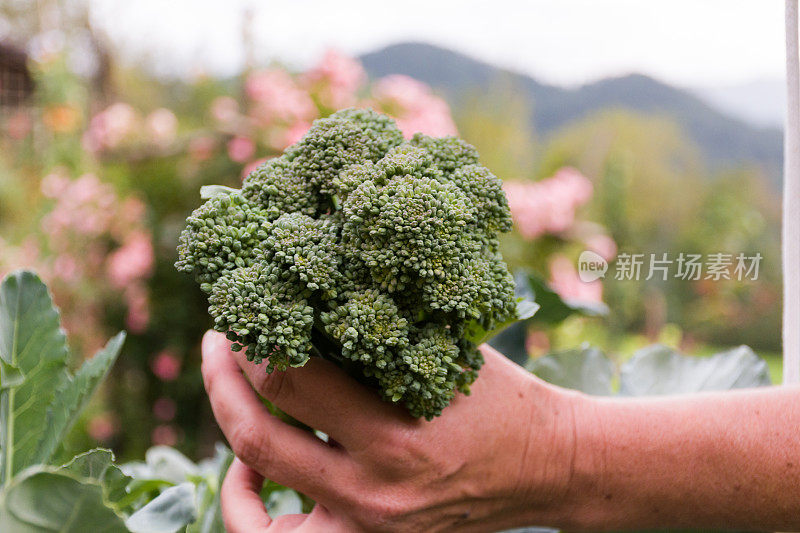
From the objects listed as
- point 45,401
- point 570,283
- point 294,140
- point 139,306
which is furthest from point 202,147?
point 45,401

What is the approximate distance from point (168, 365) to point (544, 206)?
1.94 metres

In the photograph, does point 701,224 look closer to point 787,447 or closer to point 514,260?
point 514,260

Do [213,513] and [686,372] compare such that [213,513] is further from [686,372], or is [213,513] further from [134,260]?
[134,260]

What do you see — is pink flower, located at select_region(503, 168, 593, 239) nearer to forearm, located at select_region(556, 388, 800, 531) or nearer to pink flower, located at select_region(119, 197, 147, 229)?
pink flower, located at select_region(119, 197, 147, 229)

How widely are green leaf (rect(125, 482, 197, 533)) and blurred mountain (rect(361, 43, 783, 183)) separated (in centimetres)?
406

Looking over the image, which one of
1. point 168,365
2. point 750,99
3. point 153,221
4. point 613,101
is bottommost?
point 168,365

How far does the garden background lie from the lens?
2.52m

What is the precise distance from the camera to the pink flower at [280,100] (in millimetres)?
2246

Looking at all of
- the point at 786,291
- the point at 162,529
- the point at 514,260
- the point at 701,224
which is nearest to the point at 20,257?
the point at 514,260

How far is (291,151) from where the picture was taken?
562 millimetres

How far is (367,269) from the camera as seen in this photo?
0.50 meters

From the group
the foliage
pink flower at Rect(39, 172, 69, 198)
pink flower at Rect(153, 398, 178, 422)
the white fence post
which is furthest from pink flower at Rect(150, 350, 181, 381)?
the white fence post

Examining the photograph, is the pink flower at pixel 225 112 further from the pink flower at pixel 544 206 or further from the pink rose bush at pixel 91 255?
the pink flower at pixel 544 206

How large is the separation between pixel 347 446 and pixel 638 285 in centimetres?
361
